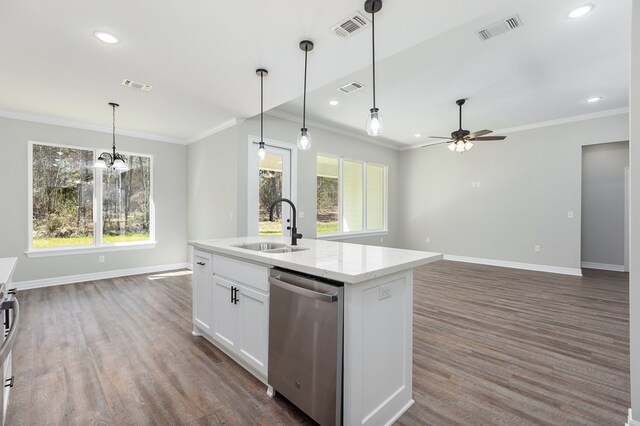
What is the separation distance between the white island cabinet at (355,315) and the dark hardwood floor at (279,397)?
0.25 meters

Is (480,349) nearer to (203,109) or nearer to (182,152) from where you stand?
(203,109)

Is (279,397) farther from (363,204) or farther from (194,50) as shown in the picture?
(363,204)

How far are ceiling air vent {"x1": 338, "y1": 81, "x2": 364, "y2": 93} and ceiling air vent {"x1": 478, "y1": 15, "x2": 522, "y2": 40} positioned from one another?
59.9 inches

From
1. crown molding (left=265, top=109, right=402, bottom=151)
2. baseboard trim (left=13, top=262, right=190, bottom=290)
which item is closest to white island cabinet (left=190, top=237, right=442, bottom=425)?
crown molding (left=265, top=109, right=402, bottom=151)

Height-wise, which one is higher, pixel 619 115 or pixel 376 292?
pixel 619 115

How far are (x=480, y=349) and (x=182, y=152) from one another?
20.0 feet

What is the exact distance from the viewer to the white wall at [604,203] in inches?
231

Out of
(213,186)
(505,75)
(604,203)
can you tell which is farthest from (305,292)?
(604,203)

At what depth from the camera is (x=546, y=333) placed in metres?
2.93

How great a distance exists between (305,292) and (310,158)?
4.31 metres

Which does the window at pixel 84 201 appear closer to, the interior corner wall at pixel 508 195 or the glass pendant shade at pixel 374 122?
the glass pendant shade at pixel 374 122

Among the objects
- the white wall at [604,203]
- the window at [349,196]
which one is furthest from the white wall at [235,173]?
the white wall at [604,203]

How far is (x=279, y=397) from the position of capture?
1982 millimetres

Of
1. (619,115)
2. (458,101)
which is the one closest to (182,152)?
(458,101)
